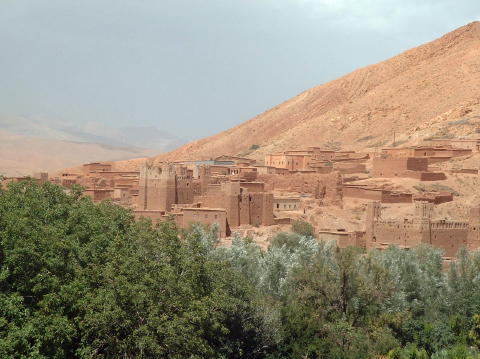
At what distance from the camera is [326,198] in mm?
35688

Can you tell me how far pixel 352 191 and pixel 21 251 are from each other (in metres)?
22.3

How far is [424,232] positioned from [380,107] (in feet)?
155

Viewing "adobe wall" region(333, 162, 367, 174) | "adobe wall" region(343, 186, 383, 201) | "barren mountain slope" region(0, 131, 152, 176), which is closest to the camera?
"adobe wall" region(343, 186, 383, 201)

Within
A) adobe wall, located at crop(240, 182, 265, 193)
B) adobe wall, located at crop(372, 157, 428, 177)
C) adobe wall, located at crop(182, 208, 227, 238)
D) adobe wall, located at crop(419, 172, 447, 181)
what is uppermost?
adobe wall, located at crop(372, 157, 428, 177)

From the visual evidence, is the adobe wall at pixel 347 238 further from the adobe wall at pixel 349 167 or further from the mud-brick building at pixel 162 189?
the adobe wall at pixel 349 167

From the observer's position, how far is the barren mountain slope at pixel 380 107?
2552 inches

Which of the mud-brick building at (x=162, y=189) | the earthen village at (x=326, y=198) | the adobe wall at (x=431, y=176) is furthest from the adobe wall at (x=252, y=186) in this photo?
the adobe wall at (x=431, y=176)

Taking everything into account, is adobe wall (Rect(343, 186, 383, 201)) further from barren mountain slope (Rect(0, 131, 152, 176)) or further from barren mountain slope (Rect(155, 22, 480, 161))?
barren mountain slope (Rect(0, 131, 152, 176))

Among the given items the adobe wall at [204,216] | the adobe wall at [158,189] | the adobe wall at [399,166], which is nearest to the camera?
the adobe wall at [204,216]

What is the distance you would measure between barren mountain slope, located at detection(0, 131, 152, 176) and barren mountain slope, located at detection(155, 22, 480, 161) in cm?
2327

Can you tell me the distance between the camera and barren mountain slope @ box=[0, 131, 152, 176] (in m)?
101

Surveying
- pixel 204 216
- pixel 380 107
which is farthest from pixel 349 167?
pixel 380 107

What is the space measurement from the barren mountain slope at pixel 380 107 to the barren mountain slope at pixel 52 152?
23.3 metres

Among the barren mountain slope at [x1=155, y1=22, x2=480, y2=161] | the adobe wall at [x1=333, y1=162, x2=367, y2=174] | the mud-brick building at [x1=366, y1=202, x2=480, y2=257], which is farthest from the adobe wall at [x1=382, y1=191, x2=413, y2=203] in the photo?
the barren mountain slope at [x1=155, y1=22, x2=480, y2=161]
